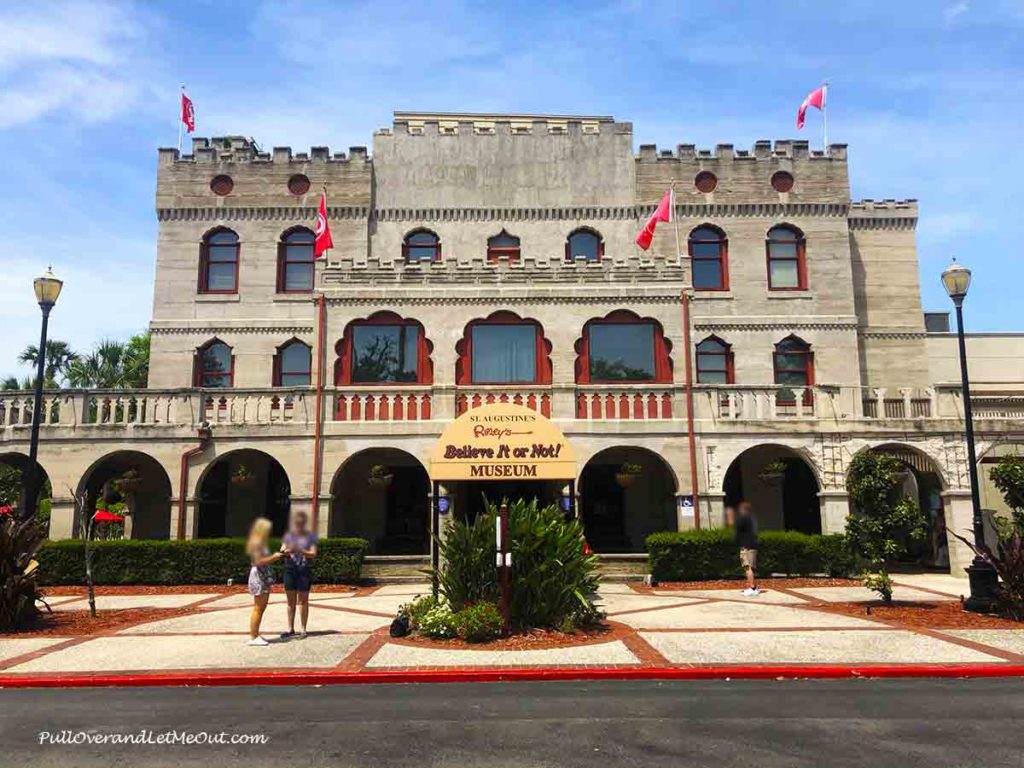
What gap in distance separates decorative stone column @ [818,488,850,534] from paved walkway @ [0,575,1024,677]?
5664 mm

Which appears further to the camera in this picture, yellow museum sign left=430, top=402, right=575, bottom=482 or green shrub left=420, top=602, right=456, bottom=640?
yellow museum sign left=430, top=402, right=575, bottom=482

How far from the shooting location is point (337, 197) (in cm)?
2877

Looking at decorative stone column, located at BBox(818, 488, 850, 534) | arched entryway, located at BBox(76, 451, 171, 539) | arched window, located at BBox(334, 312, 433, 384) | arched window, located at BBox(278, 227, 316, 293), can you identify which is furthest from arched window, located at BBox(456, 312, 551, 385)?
arched entryway, located at BBox(76, 451, 171, 539)

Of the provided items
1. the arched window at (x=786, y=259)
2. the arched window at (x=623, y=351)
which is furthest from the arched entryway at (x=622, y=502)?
the arched window at (x=786, y=259)

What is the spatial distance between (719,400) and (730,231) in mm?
8356

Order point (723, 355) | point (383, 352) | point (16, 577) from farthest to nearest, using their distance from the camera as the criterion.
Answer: point (723, 355) → point (383, 352) → point (16, 577)

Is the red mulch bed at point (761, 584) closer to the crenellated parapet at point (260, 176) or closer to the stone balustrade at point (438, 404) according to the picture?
the stone balustrade at point (438, 404)

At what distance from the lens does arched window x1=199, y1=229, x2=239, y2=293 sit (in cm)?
2845

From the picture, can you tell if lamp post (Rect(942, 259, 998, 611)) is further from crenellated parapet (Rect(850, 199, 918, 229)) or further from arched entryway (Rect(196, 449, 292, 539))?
arched entryway (Rect(196, 449, 292, 539))

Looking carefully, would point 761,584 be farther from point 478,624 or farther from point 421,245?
point 421,245

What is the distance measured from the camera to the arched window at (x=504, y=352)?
2367 centimetres

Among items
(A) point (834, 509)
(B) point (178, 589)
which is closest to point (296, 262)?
(B) point (178, 589)

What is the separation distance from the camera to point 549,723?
7.95 m

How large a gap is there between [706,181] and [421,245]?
10575 mm
